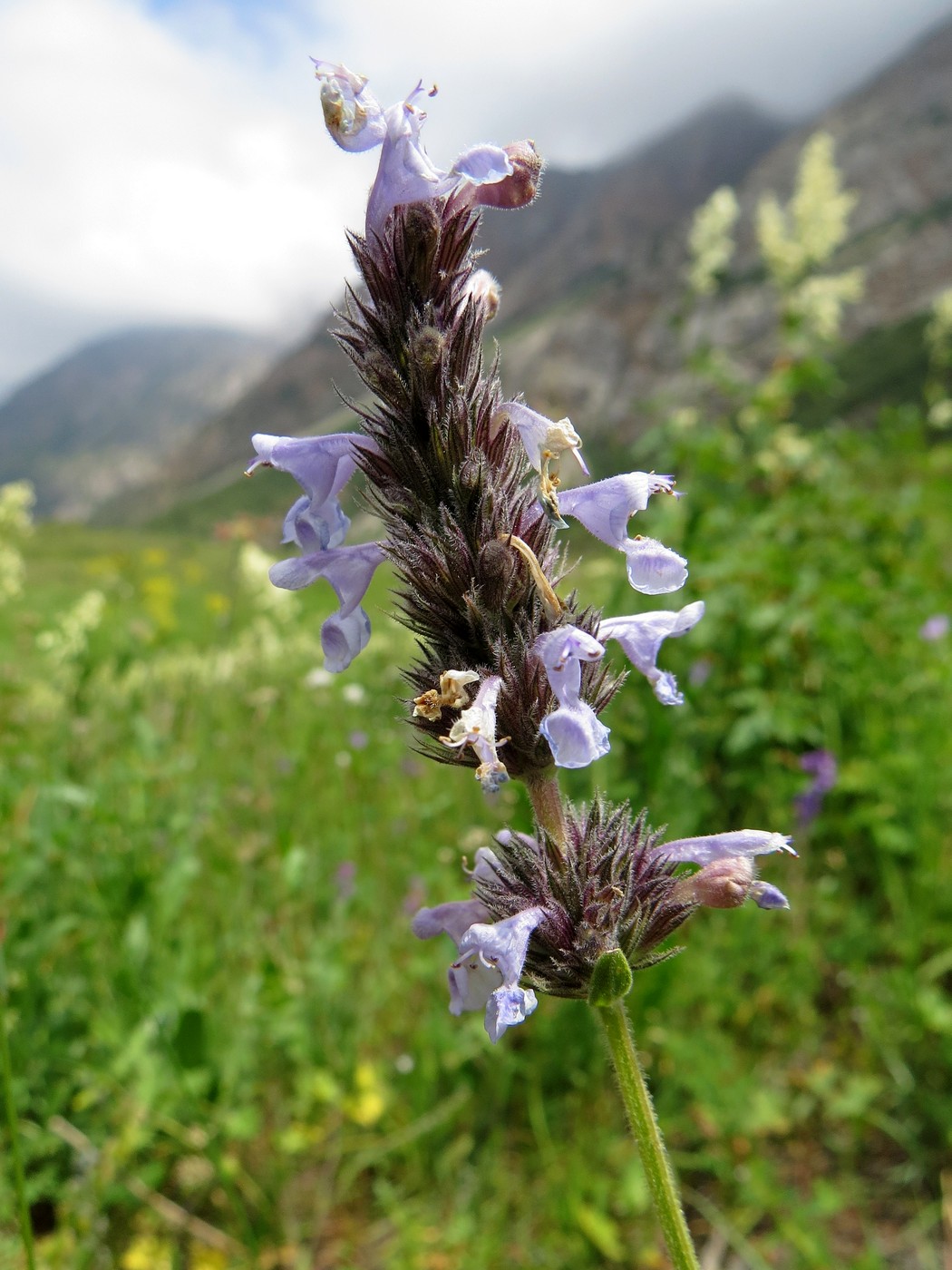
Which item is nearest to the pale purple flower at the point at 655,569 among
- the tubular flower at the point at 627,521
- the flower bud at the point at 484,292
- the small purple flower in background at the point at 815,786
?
the tubular flower at the point at 627,521

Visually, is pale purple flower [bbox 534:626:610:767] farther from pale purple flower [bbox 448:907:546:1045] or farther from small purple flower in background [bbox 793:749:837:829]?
small purple flower in background [bbox 793:749:837:829]

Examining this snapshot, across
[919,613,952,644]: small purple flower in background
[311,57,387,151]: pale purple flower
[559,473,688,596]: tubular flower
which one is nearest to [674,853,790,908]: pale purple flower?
[559,473,688,596]: tubular flower

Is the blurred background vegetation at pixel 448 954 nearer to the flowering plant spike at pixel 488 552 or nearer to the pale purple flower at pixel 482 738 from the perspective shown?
the flowering plant spike at pixel 488 552

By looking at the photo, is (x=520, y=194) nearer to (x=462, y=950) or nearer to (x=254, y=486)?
(x=462, y=950)

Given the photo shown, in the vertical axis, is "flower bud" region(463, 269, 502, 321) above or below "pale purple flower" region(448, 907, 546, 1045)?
above

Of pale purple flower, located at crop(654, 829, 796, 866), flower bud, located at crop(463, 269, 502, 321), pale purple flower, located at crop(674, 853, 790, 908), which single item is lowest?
pale purple flower, located at crop(674, 853, 790, 908)

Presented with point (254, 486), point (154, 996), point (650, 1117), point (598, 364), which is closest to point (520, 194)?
point (650, 1117)
